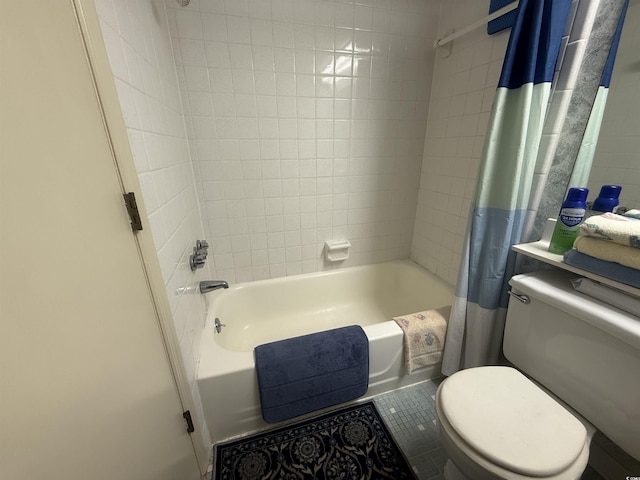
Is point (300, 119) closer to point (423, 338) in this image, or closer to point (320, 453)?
point (423, 338)

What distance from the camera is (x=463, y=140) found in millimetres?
1430

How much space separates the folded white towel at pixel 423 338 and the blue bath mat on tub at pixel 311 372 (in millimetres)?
231

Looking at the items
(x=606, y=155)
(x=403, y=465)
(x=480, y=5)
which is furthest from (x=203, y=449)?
(x=480, y=5)

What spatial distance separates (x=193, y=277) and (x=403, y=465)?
3.96 ft

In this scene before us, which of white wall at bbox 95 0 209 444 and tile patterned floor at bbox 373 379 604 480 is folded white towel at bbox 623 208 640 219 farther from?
white wall at bbox 95 0 209 444

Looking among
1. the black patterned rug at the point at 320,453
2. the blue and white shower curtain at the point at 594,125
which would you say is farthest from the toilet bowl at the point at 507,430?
the blue and white shower curtain at the point at 594,125

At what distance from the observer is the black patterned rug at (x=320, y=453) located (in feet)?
3.37

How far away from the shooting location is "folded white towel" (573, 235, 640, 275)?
699 mm

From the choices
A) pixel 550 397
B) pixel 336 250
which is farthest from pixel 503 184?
pixel 336 250

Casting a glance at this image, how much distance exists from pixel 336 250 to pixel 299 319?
560mm

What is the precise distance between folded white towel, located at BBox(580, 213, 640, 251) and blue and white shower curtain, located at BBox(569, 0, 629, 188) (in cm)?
24

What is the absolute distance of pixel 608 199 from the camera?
2.87ft

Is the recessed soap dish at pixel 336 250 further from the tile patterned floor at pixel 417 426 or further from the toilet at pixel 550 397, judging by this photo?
the toilet at pixel 550 397

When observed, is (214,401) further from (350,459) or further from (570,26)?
(570,26)
